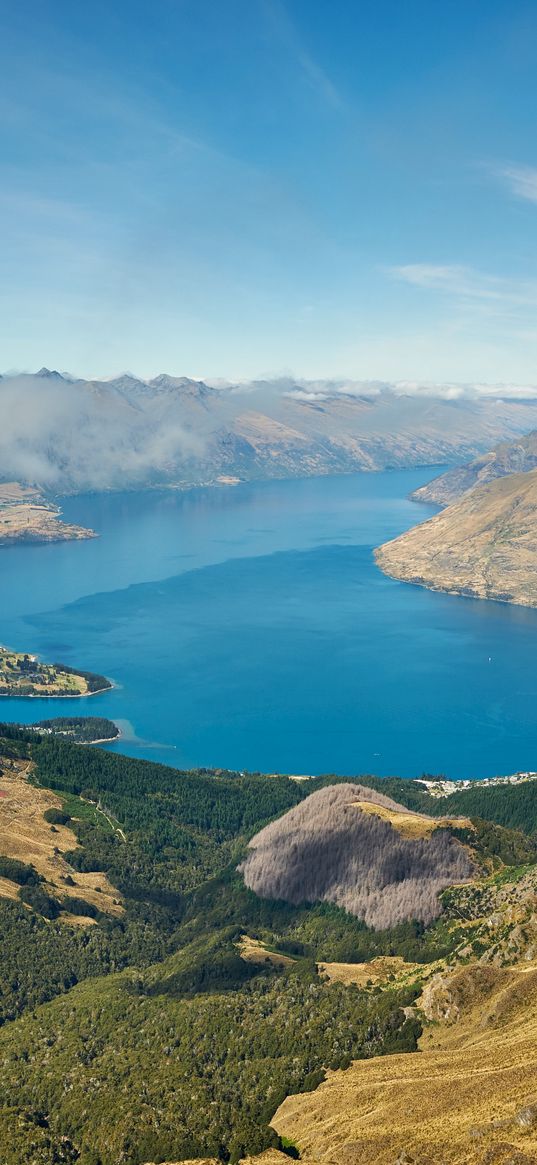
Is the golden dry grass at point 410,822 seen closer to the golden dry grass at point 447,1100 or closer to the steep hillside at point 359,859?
the steep hillside at point 359,859

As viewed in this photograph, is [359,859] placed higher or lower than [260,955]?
higher

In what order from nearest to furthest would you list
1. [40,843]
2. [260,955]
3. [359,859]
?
1. [260,955]
2. [359,859]
3. [40,843]

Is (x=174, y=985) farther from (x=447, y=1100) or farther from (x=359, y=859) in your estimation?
(x=447, y=1100)

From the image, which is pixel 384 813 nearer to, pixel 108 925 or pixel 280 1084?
pixel 108 925

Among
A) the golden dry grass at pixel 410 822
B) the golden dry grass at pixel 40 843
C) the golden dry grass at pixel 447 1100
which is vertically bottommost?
the golden dry grass at pixel 40 843

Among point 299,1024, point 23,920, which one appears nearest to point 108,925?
point 23,920

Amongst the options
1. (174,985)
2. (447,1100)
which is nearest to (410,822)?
(174,985)

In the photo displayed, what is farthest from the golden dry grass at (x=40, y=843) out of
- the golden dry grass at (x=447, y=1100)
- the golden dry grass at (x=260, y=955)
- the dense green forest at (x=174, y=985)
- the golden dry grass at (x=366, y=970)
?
the golden dry grass at (x=447, y=1100)
